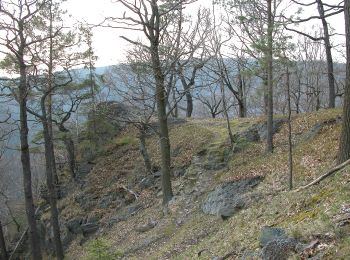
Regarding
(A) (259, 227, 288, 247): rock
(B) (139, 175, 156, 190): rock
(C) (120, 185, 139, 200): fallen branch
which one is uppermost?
(A) (259, 227, 288, 247): rock

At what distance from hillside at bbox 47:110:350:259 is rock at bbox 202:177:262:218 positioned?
0.04 meters

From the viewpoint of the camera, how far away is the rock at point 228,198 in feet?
40.9

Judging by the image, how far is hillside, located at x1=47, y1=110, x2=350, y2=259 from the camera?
6734 millimetres

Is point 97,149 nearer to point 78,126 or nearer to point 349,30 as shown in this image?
point 78,126

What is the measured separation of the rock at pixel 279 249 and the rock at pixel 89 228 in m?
15.7

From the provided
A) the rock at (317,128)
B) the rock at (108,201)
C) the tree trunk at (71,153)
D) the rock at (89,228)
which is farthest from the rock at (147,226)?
the tree trunk at (71,153)

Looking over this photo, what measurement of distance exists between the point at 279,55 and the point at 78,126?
17101mm

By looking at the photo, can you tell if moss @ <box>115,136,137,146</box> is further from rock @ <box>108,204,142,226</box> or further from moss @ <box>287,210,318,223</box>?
moss @ <box>287,210,318,223</box>

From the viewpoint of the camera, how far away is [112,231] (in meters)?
18.4

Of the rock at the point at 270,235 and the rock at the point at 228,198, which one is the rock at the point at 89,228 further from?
the rock at the point at 270,235

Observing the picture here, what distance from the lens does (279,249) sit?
5598mm

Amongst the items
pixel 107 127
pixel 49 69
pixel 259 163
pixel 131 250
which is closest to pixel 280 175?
pixel 259 163

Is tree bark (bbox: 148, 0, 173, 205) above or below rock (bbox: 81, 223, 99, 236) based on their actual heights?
above

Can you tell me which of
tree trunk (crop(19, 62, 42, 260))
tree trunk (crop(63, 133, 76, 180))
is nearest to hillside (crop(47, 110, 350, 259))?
tree trunk (crop(63, 133, 76, 180))
